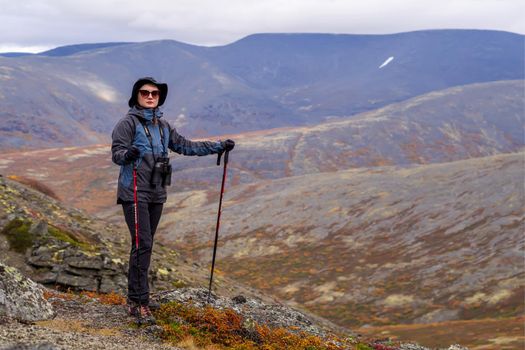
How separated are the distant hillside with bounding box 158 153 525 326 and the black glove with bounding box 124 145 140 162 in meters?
42.2

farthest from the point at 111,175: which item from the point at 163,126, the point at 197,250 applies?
the point at 163,126

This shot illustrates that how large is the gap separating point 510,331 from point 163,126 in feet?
114

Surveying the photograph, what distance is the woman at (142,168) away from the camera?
12.0m

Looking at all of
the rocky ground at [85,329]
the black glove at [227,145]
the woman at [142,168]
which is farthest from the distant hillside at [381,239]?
the woman at [142,168]

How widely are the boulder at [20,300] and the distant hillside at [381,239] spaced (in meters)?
41.2

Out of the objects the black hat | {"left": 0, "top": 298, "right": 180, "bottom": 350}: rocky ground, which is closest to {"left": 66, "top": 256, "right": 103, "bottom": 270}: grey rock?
{"left": 0, "top": 298, "right": 180, "bottom": 350}: rocky ground

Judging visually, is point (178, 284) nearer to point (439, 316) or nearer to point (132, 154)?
point (132, 154)

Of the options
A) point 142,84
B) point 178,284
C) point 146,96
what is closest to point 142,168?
point 146,96

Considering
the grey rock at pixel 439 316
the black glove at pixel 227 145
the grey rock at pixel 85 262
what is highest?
the black glove at pixel 227 145

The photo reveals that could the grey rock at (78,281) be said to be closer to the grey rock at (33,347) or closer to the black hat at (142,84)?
the black hat at (142,84)

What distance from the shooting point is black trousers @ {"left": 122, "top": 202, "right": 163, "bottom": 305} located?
12078 mm

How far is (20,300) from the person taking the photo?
11898 millimetres

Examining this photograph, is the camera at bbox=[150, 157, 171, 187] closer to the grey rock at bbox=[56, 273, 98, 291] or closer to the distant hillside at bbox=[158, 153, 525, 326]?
the grey rock at bbox=[56, 273, 98, 291]

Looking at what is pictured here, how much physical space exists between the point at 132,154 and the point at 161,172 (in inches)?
31.3
